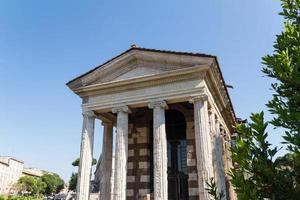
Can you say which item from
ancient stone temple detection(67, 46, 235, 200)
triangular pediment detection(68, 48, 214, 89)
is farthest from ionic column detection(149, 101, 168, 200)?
triangular pediment detection(68, 48, 214, 89)

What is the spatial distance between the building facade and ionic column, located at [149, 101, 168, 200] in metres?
83.1

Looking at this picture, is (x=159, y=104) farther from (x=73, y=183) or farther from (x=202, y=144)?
(x=73, y=183)

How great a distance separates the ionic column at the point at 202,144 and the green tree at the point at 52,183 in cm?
8215

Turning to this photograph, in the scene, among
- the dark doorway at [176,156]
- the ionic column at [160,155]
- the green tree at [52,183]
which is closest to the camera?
the ionic column at [160,155]

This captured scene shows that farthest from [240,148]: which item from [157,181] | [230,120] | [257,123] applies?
[230,120]

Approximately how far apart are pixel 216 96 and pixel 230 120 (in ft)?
15.8

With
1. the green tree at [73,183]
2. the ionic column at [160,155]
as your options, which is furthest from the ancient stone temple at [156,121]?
the green tree at [73,183]

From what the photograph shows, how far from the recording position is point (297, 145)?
2.86m

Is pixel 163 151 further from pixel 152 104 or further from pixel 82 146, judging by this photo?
pixel 82 146

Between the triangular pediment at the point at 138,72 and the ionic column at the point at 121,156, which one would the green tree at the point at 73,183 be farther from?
the triangular pediment at the point at 138,72

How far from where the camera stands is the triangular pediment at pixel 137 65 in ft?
41.1

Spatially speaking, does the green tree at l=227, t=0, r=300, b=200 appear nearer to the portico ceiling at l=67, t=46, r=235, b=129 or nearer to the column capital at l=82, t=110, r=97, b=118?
the portico ceiling at l=67, t=46, r=235, b=129

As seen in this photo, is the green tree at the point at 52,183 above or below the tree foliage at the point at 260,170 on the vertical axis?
below

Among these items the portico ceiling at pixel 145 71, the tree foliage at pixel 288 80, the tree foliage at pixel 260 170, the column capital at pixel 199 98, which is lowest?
the tree foliage at pixel 260 170
